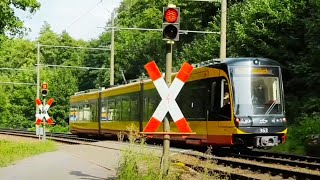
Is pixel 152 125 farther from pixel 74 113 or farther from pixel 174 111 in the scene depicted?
pixel 74 113

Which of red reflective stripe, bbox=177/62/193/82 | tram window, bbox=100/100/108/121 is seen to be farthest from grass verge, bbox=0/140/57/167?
red reflective stripe, bbox=177/62/193/82

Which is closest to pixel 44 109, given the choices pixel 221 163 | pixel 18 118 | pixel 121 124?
pixel 121 124

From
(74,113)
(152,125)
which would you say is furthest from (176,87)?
(74,113)

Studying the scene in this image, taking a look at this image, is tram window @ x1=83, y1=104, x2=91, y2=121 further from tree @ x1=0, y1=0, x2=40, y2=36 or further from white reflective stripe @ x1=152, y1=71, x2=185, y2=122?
white reflective stripe @ x1=152, y1=71, x2=185, y2=122

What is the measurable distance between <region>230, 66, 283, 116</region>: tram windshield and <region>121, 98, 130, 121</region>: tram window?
1132cm

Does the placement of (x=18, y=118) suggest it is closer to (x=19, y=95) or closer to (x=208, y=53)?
(x=19, y=95)

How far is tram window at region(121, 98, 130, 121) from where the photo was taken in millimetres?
30031

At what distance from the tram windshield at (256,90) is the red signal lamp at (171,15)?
8.71 metres

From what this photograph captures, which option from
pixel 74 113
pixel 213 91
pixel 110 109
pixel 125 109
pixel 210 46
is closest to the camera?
pixel 213 91

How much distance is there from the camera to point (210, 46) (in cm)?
4075

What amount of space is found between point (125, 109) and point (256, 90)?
39.3 ft

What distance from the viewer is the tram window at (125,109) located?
30.0 metres

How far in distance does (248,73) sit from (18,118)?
201ft

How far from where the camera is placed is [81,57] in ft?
312
